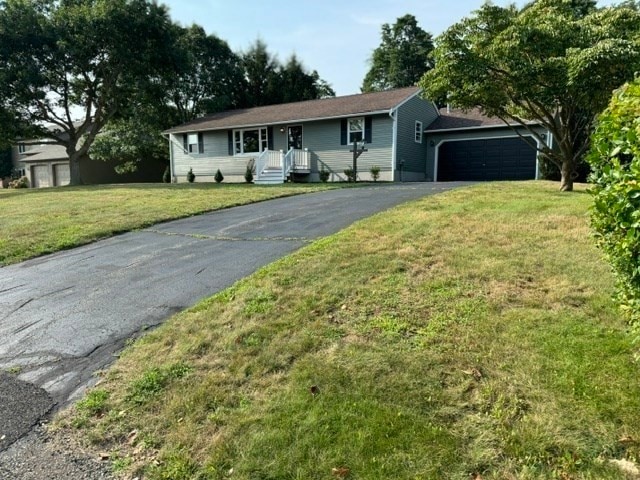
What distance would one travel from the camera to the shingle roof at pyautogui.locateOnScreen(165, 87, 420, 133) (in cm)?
1997

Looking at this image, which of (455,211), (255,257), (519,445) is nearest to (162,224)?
(255,257)

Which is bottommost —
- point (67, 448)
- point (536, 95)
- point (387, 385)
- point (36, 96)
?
point (67, 448)

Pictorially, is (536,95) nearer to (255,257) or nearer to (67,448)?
(255,257)

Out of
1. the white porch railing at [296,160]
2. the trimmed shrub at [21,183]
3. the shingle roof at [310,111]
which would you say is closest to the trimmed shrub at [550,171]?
the shingle roof at [310,111]

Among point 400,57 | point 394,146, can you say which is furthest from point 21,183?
point 400,57

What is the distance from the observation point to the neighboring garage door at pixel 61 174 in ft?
106

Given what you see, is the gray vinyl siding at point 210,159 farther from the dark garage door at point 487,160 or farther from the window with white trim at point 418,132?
the dark garage door at point 487,160

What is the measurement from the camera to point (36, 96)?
76.0ft

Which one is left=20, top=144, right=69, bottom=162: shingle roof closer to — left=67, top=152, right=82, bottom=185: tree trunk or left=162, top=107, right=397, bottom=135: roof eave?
left=67, top=152, right=82, bottom=185: tree trunk

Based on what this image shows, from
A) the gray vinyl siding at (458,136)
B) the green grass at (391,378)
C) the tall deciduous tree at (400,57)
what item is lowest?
the green grass at (391,378)

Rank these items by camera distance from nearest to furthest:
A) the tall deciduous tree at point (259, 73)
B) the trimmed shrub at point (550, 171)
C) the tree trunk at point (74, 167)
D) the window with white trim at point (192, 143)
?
the trimmed shrub at point (550, 171) < the window with white trim at point (192, 143) < the tree trunk at point (74, 167) < the tall deciduous tree at point (259, 73)

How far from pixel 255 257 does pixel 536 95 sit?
25.4 ft

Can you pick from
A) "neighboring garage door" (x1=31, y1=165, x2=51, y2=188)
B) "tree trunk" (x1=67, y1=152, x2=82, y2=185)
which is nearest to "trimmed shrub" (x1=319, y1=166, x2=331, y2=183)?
"tree trunk" (x1=67, y1=152, x2=82, y2=185)

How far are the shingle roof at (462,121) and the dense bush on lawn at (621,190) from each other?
17982 millimetres
